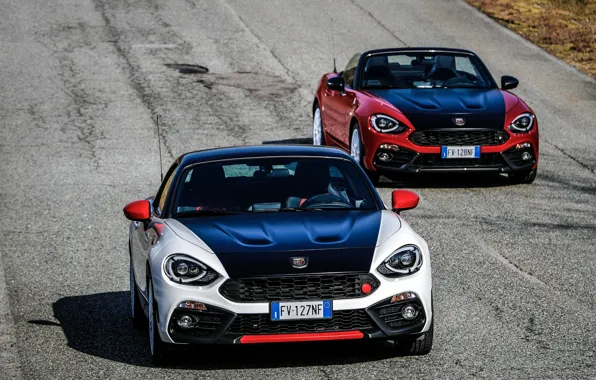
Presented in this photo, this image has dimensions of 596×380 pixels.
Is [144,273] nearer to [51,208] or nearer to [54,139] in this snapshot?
[51,208]

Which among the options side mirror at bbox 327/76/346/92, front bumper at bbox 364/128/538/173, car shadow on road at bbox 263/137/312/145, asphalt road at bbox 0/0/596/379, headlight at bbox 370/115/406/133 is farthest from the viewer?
car shadow on road at bbox 263/137/312/145

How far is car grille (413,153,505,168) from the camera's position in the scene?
52.8 feet

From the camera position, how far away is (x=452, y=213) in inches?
580

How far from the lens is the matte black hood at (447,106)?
52.6ft

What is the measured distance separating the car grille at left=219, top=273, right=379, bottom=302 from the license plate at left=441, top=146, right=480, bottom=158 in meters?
8.10

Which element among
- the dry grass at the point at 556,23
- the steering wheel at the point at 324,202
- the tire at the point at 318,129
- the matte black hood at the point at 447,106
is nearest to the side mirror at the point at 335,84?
the matte black hood at the point at 447,106

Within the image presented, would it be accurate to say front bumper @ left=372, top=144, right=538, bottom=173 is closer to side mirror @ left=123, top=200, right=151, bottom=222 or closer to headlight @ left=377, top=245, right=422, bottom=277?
side mirror @ left=123, top=200, right=151, bottom=222

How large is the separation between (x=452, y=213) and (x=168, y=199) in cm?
590

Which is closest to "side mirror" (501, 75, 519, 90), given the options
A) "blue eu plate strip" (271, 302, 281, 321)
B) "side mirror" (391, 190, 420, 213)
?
"side mirror" (391, 190, 420, 213)

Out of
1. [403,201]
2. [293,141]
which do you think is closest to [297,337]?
[403,201]

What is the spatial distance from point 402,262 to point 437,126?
25.6 ft

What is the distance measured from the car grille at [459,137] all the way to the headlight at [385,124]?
213 millimetres

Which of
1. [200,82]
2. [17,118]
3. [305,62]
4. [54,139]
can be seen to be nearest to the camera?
[54,139]

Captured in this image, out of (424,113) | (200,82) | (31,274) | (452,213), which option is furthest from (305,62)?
(31,274)
